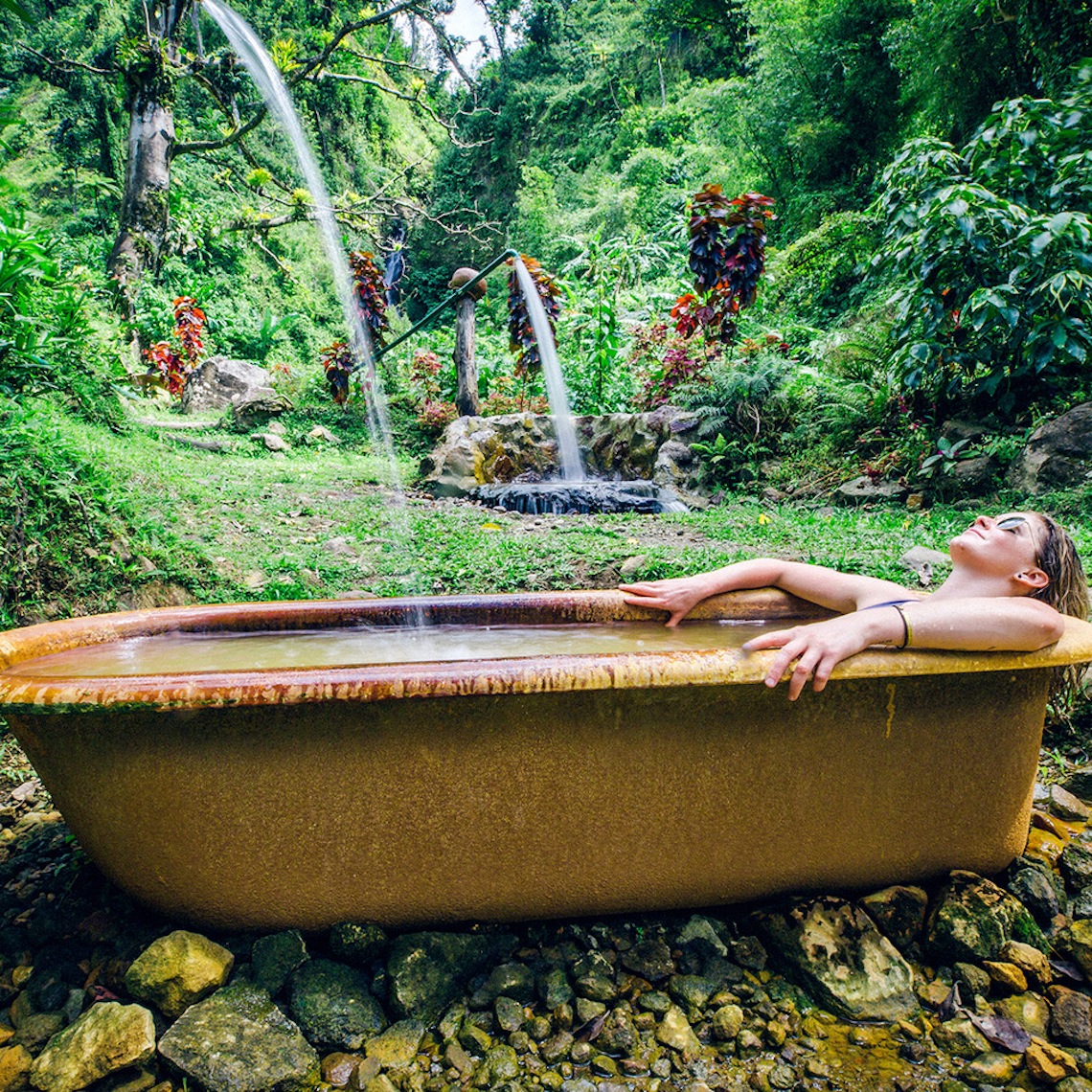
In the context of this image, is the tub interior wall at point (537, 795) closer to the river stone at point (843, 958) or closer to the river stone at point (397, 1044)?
the river stone at point (843, 958)

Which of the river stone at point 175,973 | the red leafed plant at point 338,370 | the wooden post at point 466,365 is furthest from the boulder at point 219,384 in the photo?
the river stone at point 175,973

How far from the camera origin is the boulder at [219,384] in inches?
355

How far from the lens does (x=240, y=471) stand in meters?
5.69

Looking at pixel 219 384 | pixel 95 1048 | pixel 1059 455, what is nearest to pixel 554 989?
pixel 95 1048

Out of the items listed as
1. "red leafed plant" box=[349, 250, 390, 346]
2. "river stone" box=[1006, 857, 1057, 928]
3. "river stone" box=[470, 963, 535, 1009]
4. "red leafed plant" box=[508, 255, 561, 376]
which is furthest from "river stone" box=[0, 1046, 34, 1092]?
"red leafed plant" box=[349, 250, 390, 346]

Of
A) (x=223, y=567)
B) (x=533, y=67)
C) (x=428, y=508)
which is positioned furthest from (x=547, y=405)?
(x=533, y=67)

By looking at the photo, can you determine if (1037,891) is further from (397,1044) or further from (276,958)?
(276,958)

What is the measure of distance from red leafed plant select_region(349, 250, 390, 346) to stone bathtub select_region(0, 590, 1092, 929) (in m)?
7.45

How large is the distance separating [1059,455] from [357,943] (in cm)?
473

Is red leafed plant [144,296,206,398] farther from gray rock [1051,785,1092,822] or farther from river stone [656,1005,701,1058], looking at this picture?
gray rock [1051,785,1092,822]

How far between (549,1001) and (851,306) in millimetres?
9416

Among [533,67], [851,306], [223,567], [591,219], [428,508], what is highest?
[533,67]

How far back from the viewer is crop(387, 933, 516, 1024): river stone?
1.21 metres

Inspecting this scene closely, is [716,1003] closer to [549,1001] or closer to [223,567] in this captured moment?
[549,1001]
